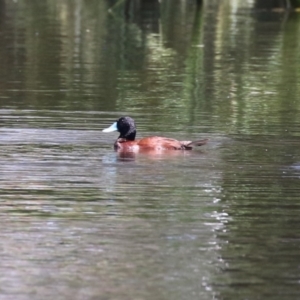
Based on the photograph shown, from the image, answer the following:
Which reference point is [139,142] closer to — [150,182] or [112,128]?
[112,128]

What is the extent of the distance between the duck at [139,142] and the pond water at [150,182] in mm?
159

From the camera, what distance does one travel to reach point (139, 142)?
1262cm

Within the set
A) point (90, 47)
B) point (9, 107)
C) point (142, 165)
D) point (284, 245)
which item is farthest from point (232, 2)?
point (284, 245)

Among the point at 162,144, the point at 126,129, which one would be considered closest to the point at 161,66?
the point at 126,129

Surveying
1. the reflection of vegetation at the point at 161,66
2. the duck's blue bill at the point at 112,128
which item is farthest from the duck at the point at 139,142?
the reflection of vegetation at the point at 161,66

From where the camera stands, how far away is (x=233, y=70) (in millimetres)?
22219

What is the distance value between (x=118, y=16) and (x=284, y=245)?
33.3 metres

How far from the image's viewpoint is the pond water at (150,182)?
7.64 meters

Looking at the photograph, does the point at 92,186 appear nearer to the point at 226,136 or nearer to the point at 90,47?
the point at 226,136

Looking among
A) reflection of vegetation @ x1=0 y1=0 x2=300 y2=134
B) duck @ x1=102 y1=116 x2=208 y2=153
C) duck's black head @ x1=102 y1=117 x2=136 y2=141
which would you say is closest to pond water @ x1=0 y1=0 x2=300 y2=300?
reflection of vegetation @ x1=0 y1=0 x2=300 y2=134

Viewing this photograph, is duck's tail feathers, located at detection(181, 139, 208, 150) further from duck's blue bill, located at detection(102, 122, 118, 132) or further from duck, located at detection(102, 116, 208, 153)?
duck's blue bill, located at detection(102, 122, 118, 132)

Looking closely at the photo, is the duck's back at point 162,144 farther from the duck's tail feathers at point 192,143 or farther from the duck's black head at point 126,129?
the duck's black head at point 126,129

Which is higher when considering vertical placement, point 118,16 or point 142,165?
point 142,165

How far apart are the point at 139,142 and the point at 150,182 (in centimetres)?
193
